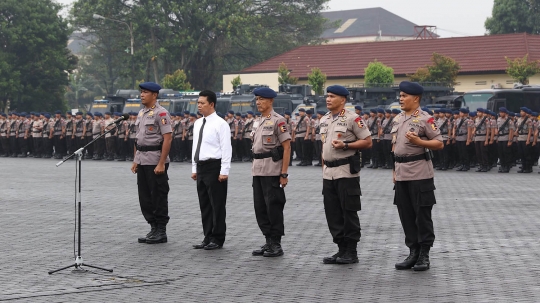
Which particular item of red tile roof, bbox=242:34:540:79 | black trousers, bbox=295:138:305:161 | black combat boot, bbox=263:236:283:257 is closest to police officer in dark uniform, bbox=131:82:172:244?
black combat boot, bbox=263:236:283:257

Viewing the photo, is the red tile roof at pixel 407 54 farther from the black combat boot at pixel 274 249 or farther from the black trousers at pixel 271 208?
the black combat boot at pixel 274 249

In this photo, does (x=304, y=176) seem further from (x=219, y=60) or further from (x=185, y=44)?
(x=219, y=60)

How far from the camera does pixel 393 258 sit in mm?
9938

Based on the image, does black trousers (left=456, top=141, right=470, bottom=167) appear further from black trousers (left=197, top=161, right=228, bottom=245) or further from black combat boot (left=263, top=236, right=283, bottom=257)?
black combat boot (left=263, top=236, right=283, bottom=257)

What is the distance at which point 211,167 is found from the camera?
1090 cm

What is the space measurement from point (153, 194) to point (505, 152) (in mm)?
16607

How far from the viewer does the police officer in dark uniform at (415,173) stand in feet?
30.4

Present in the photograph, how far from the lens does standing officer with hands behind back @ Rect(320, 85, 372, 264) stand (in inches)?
381

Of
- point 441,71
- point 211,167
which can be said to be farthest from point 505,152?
Answer: point 441,71

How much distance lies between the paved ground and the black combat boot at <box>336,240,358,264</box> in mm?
146

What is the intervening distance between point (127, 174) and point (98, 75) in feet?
266

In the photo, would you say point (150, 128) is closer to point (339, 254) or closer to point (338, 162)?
point (338, 162)

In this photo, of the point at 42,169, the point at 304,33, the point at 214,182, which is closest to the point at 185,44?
the point at 304,33

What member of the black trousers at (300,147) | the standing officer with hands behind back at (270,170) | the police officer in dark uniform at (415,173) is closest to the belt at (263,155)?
the standing officer with hands behind back at (270,170)
